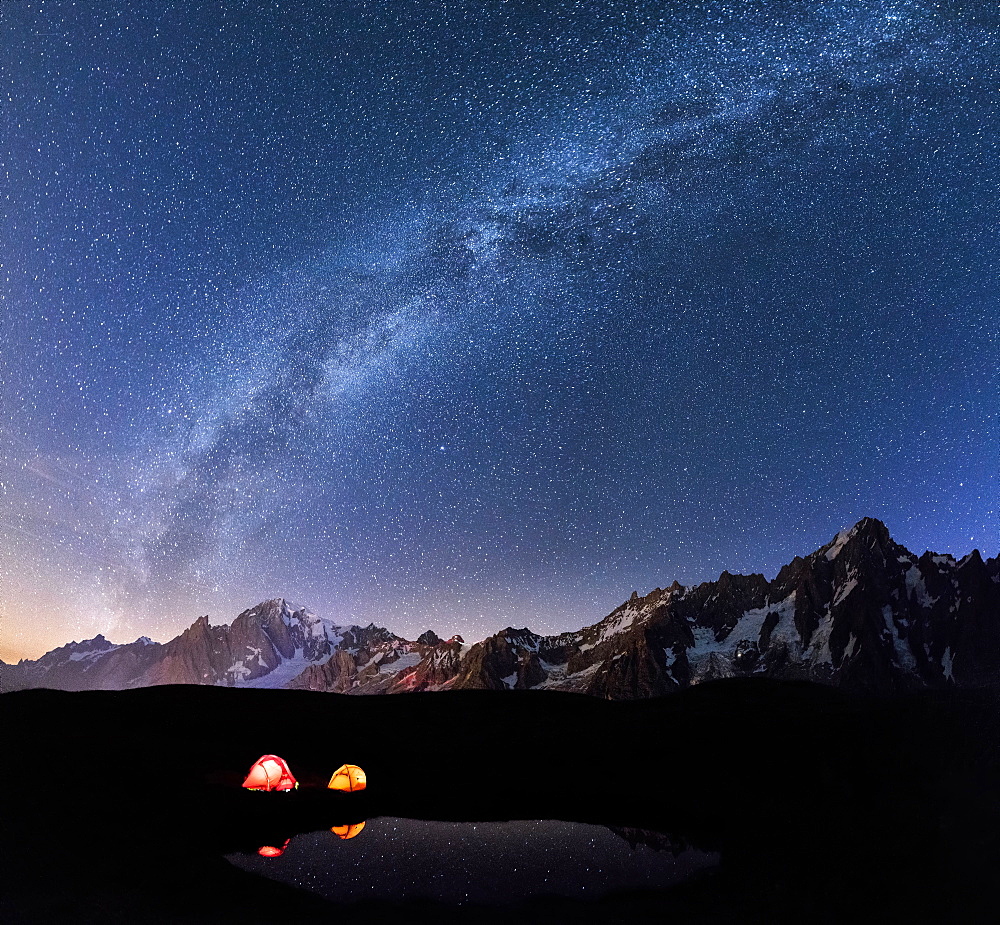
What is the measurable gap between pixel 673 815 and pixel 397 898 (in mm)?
20503

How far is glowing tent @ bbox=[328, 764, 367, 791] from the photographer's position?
3816 centimetres

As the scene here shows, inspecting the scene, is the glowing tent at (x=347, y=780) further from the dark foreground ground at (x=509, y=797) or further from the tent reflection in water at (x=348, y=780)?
the dark foreground ground at (x=509, y=797)

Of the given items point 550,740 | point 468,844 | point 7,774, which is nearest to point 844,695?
point 550,740

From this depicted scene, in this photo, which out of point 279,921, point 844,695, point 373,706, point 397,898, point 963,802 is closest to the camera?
point 279,921

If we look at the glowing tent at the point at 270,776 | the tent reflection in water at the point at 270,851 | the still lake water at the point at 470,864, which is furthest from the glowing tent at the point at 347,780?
the tent reflection in water at the point at 270,851

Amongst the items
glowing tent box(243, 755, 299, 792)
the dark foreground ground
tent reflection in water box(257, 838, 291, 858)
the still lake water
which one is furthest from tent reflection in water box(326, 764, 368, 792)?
tent reflection in water box(257, 838, 291, 858)

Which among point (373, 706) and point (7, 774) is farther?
point (373, 706)

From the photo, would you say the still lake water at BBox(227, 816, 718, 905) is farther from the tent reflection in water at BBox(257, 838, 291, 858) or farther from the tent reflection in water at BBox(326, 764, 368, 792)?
the tent reflection in water at BBox(326, 764, 368, 792)

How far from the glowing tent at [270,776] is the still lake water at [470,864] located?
23.2ft

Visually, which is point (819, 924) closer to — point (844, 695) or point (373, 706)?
point (373, 706)

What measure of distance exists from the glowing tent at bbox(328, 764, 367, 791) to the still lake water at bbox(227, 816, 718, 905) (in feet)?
26.8

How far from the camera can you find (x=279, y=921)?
16.8 metres

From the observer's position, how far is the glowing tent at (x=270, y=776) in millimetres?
34219

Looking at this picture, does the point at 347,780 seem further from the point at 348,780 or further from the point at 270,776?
the point at 270,776
